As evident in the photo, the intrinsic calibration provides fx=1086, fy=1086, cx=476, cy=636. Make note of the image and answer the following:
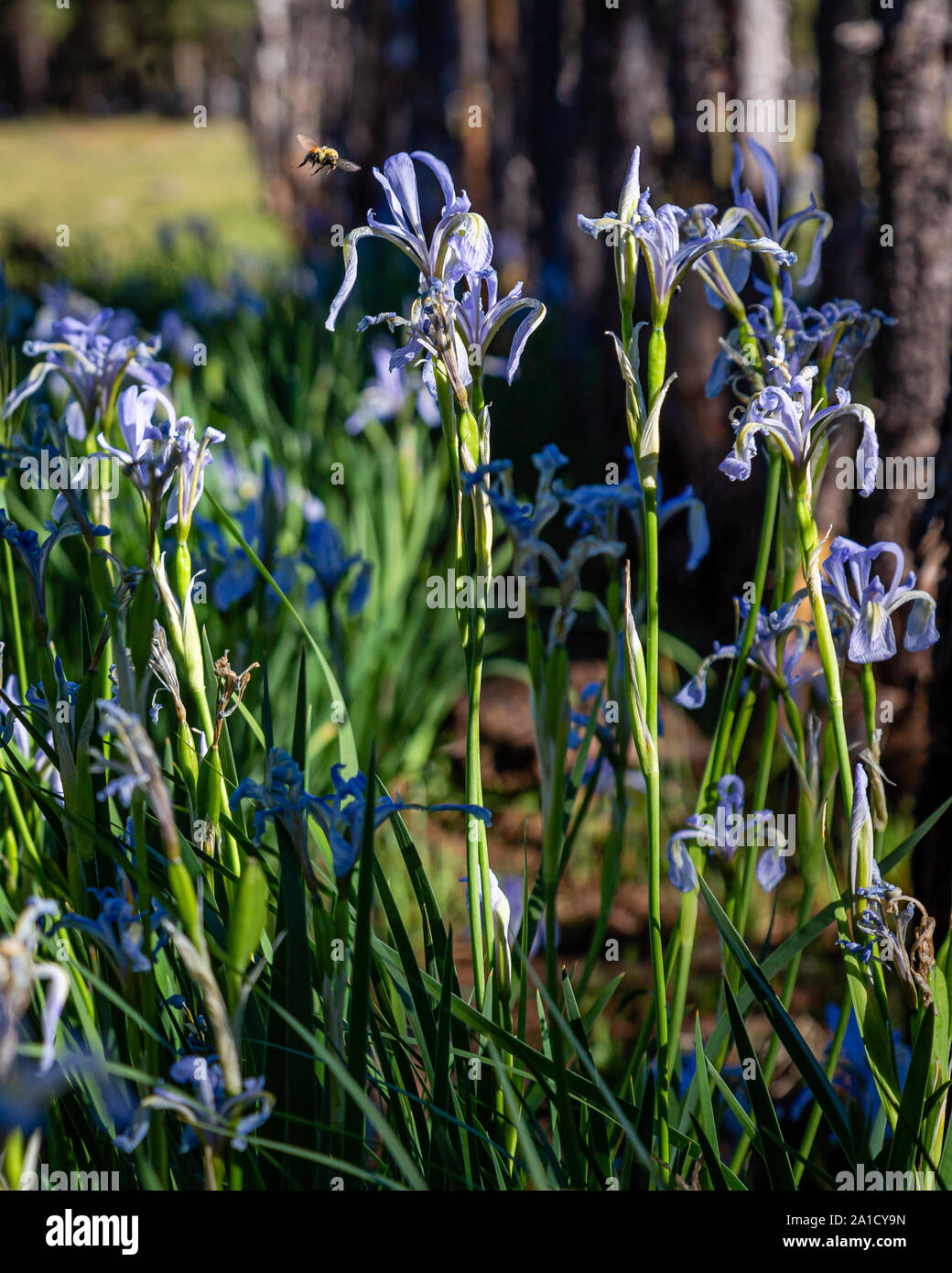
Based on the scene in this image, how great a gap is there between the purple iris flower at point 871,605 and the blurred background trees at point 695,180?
1.74 feet

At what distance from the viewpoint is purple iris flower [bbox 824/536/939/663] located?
868 millimetres

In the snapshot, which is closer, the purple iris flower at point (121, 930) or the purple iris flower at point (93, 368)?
the purple iris flower at point (121, 930)

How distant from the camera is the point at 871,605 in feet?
2.87

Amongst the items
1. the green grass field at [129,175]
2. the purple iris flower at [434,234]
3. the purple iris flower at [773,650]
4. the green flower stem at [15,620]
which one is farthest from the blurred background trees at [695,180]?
the green grass field at [129,175]

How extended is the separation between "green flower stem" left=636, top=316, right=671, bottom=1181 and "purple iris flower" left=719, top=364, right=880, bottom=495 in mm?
68

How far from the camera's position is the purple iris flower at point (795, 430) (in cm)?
79

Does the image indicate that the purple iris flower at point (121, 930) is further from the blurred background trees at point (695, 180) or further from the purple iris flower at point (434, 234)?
the blurred background trees at point (695, 180)

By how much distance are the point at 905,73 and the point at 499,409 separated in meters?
1.74

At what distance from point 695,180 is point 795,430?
265 cm

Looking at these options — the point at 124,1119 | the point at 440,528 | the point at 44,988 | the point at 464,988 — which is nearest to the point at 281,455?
the point at 440,528

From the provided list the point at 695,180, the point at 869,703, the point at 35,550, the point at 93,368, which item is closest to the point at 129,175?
the point at 695,180

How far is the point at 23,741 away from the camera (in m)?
1.13

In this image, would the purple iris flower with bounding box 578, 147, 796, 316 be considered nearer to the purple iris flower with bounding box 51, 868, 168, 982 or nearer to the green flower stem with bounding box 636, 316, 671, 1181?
the green flower stem with bounding box 636, 316, 671, 1181
